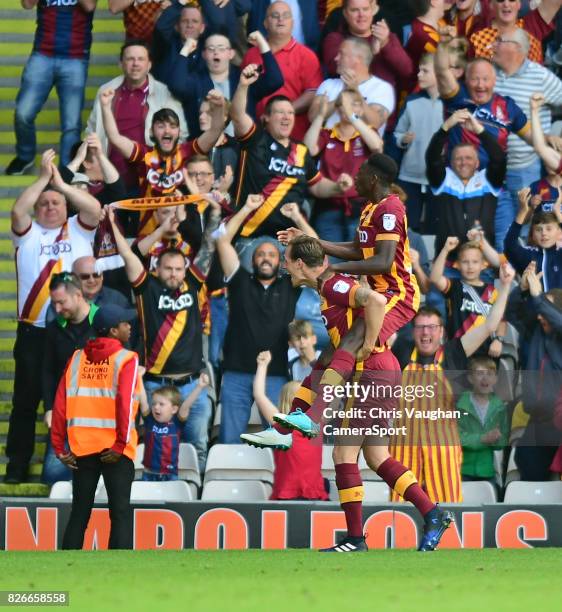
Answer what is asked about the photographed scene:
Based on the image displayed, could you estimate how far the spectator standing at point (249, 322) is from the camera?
12453mm

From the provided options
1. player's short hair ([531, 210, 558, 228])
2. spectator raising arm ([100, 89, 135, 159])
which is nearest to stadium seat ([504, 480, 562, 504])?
player's short hair ([531, 210, 558, 228])

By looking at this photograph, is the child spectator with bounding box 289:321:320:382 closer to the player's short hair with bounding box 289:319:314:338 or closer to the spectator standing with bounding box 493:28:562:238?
the player's short hair with bounding box 289:319:314:338

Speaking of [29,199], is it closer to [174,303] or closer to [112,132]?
[112,132]

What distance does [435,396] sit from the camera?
11977 mm

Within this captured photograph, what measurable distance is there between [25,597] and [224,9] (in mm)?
8365

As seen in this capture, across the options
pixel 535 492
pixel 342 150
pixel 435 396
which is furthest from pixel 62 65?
pixel 535 492

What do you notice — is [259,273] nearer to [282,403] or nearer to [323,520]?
[282,403]

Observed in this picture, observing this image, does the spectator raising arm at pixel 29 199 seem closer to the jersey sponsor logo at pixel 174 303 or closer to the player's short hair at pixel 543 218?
the jersey sponsor logo at pixel 174 303

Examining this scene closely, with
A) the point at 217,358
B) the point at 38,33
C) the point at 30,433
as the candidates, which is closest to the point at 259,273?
the point at 217,358

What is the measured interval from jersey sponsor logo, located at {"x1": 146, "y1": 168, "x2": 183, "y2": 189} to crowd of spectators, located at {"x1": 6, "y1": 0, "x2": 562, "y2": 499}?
0.01 meters

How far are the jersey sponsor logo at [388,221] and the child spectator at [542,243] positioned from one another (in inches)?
150

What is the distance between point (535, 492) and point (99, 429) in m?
3.39

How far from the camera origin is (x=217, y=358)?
13.2m

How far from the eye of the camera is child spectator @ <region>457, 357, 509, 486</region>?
39.2ft
